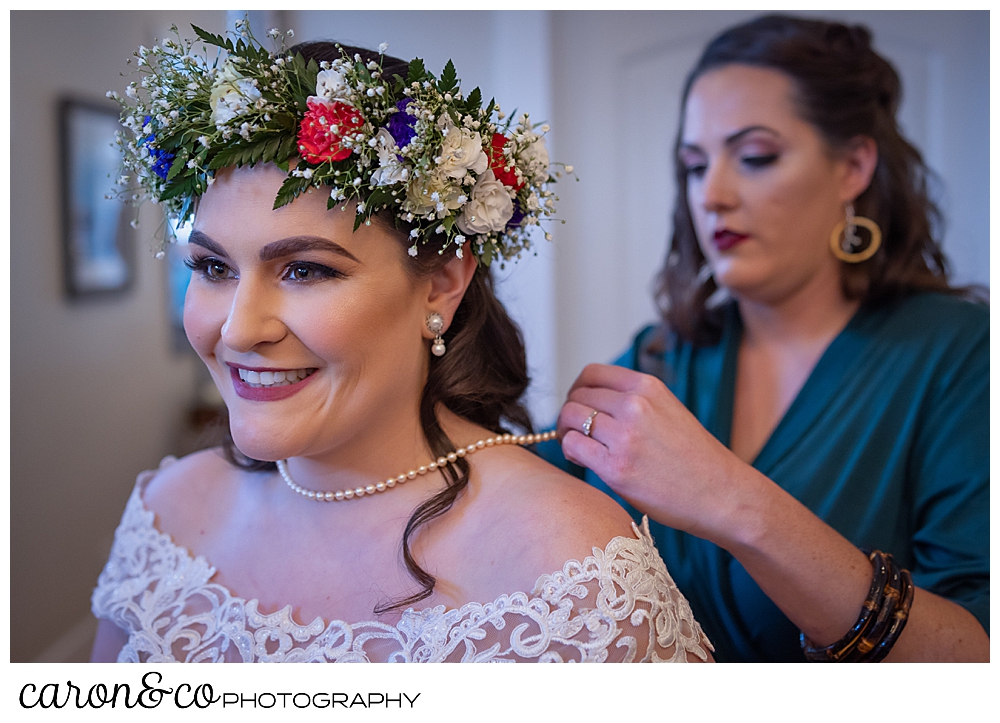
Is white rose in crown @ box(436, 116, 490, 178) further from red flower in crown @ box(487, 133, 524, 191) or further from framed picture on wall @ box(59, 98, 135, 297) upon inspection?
framed picture on wall @ box(59, 98, 135, 297)

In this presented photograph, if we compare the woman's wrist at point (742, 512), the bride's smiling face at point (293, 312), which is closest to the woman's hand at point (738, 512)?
the woman's wrist at point (742, 512)

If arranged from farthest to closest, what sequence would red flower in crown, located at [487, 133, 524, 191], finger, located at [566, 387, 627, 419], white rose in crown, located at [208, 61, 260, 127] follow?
finger, located at [566, 387, 627, 419], red flower in crown, located at [487, 133, 524, 191], white rose in crown, located at [208, 61, 260, 127]

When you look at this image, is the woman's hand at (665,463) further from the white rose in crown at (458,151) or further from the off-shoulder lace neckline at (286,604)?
the white rose in crown at (458,151)

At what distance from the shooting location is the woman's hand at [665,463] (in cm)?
119

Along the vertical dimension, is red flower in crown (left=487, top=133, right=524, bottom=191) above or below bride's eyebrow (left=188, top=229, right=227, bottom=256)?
above

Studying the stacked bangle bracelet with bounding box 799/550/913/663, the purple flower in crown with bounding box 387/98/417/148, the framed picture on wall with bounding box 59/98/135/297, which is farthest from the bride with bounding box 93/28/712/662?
the framed picture on wall with bounding box 59/98/135/297

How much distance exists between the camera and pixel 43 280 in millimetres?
1911

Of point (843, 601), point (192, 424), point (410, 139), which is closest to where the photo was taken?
point (410, 139)

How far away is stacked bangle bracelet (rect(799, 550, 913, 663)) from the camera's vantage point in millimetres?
1222

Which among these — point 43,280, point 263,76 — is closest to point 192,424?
point 43,280

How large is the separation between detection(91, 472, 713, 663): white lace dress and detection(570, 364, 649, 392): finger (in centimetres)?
23

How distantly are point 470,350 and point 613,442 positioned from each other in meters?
0.28

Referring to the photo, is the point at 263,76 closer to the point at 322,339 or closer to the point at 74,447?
the point at 322,339
